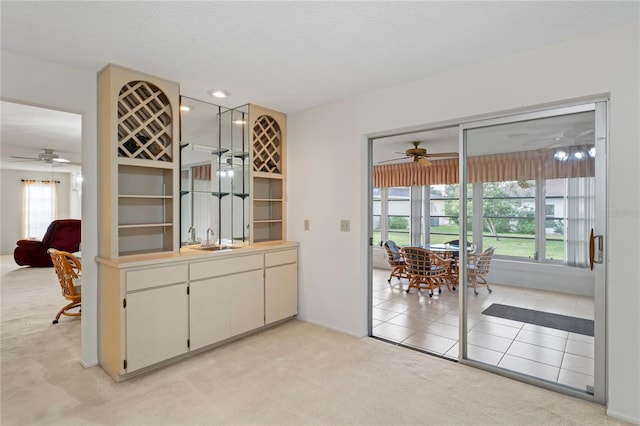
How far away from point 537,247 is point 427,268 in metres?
2.58

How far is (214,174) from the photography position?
12.4ft

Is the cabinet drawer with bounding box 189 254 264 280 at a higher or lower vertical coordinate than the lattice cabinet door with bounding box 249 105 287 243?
lower

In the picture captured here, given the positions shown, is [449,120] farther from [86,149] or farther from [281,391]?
[86,149]

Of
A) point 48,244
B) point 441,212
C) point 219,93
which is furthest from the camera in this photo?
point 48,244

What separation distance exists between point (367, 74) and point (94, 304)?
3124 mm

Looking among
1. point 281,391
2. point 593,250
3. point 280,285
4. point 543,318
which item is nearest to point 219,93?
point 280,285

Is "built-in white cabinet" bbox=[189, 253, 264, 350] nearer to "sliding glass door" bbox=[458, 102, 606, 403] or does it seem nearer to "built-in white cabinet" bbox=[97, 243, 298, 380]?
"built-in white cabinet" bbox=[97, 243, 298, 380]

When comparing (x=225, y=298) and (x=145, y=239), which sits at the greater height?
(x=145, y=239)

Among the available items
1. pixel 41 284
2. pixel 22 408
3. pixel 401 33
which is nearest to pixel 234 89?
pixel 401 33

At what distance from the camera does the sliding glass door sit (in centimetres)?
239

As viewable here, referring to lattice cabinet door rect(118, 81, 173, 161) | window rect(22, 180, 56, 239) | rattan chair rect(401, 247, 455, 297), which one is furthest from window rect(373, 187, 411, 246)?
window rect(22, 180, 56, 239)

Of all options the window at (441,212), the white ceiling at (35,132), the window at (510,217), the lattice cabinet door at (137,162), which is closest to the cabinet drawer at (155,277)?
the lattice cabinet door at (137,162)

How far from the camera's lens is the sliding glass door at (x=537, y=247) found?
239cm

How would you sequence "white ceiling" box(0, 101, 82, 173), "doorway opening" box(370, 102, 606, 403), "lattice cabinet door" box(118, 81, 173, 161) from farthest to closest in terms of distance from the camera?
1. "white ceiling" box(0, 101, 82, 173)
2. "lattice cabinet door" box(118, 81, 173, 161)
3. "doorway opening" box(370, 102, 606, 403)
